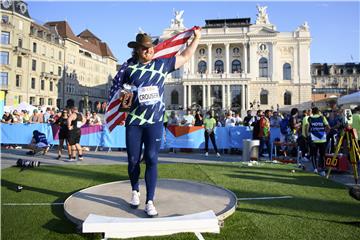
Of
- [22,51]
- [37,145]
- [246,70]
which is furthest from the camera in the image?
[246,70]

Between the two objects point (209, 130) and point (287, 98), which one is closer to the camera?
point (209, 130)

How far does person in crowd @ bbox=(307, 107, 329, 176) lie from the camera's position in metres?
9.34

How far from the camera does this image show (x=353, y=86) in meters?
108

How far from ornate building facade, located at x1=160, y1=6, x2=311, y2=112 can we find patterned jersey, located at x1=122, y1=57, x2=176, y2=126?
208 ft

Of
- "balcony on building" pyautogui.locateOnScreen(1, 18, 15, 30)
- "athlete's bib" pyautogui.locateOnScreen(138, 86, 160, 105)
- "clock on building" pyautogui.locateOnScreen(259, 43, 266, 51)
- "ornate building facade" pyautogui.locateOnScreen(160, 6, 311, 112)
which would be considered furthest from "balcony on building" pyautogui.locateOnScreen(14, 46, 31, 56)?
"athlete's bib" pyautogui.locateOnScreen(138, 86, 160, 105)

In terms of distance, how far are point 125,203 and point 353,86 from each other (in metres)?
122

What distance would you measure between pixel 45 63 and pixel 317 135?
218ft

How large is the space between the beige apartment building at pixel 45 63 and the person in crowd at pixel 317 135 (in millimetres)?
47508

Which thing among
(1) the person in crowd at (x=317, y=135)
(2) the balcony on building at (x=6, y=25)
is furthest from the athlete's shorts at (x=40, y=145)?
(2) the balcony on building at (x=6, y=25)

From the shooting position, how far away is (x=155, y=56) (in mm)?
4887

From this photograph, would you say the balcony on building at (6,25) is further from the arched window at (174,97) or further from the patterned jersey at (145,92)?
the patterned jersey at (145,92)

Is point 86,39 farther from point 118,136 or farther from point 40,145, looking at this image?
point 40,145

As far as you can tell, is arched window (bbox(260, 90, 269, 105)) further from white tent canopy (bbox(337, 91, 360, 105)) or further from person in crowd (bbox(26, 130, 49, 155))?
person in crowd (bbox(26, 130, 49, 155))

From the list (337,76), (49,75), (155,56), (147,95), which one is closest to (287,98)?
(337,76)
